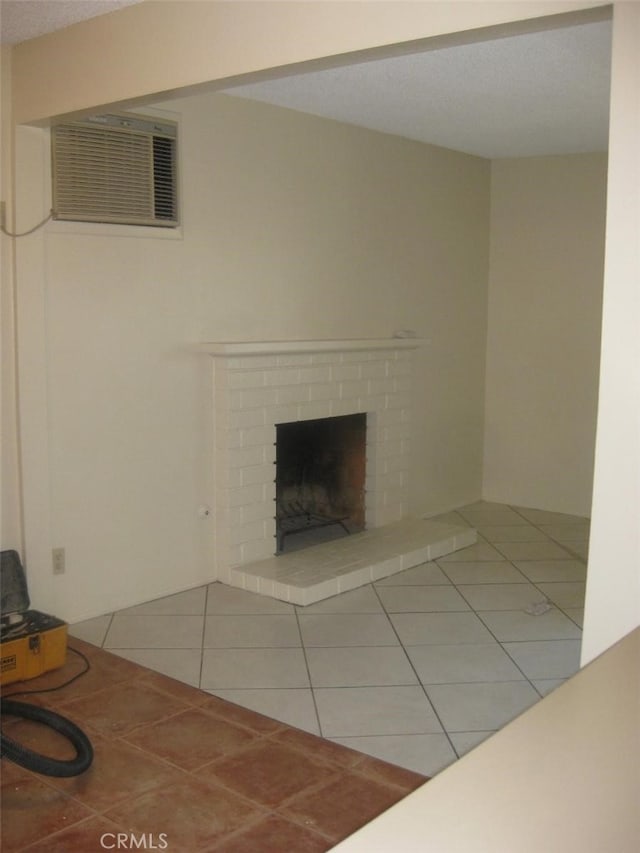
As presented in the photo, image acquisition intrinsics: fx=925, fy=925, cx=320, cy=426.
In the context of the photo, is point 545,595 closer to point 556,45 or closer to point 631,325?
point 556,45

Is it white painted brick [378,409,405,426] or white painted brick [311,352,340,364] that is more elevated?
white painted brick [311,352,340,364]

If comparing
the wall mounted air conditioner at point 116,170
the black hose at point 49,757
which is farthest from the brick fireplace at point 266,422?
the black hose at point 49,757

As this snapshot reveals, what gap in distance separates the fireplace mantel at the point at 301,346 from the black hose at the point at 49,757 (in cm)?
193

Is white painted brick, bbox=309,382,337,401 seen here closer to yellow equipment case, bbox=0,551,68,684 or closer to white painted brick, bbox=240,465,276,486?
white painted brick, bbox=240,465,276,486

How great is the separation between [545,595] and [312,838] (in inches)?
93.5

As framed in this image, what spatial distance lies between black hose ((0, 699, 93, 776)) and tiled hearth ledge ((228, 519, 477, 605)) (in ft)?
4.93

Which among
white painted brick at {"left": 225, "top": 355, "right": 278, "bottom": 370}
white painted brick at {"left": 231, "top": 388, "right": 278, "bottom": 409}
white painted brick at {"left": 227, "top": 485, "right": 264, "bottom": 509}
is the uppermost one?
white painted brick at {"left": 225, "top": 355, "right": 278, "bottom": 370}

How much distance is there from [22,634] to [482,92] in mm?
3024

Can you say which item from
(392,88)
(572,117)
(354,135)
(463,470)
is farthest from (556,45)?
(463,470)

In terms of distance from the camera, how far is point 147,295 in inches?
164

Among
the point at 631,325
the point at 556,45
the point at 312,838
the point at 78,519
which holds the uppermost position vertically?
the point at 556,45

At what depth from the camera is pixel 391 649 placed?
148 inches

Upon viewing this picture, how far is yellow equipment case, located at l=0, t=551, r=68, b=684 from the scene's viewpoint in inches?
132

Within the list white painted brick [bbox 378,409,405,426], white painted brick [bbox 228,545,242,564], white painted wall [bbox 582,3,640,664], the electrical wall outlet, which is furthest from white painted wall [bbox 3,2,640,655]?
white painted brick [bbox 378,409,405,426]
